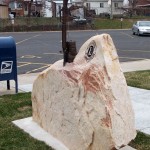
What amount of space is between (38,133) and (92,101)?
1579mm

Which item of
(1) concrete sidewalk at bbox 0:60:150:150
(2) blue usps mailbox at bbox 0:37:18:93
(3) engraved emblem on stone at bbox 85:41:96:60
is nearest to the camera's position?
(3) engraved emblem on stone at bbox 85:41:96:60

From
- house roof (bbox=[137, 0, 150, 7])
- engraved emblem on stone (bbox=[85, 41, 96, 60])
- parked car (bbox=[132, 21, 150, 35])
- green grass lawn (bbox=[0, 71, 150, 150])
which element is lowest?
green grass lawn (bbox=[0, 71, 150, 150])

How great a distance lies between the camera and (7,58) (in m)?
9.43

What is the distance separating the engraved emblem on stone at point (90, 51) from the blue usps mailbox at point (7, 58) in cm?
372

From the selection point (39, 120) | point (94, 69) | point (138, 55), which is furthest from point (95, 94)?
point (138, 55)

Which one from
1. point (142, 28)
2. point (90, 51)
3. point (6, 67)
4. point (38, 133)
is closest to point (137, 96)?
point (6, 67)

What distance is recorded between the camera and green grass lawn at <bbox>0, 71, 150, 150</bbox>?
20.0 ft

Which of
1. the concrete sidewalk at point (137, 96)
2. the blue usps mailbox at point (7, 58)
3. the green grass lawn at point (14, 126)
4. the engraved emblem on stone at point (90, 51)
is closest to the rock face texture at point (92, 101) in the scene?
the engraved emblem on stone at point (90, 51)

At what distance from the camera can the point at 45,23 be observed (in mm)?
46719

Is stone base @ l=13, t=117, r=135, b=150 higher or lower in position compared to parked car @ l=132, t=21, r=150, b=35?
lower

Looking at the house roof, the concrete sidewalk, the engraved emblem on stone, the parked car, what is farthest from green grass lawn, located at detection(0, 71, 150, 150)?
the house roof

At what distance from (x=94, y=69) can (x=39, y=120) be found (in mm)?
1789

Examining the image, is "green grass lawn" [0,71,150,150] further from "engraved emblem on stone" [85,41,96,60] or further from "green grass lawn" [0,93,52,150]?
"engraved emblem on stone" [85,41,96,60]

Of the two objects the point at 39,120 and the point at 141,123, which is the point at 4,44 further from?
the point at 141,123
